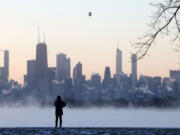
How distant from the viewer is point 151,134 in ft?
72.6

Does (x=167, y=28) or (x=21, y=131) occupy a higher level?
(x=167, y=28)

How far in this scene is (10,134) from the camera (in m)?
22.2

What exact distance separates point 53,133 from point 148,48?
5.09m

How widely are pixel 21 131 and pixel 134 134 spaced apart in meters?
4.69

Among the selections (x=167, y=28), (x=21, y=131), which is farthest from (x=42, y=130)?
(x=167, y=28)

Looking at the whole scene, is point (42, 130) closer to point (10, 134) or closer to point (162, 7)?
point (10, 134)

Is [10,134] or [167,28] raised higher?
[167,28]

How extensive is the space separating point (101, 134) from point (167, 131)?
3.00 metres

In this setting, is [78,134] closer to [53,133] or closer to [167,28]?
[53,133]

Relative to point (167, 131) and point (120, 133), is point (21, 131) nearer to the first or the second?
point (120, 133)

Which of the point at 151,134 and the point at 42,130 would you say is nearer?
the point at 151,134

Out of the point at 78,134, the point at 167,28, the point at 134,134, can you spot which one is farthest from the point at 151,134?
the point at 167,28

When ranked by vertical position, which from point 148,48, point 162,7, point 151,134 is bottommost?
point 151,134

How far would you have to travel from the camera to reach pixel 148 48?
74.5 feet
